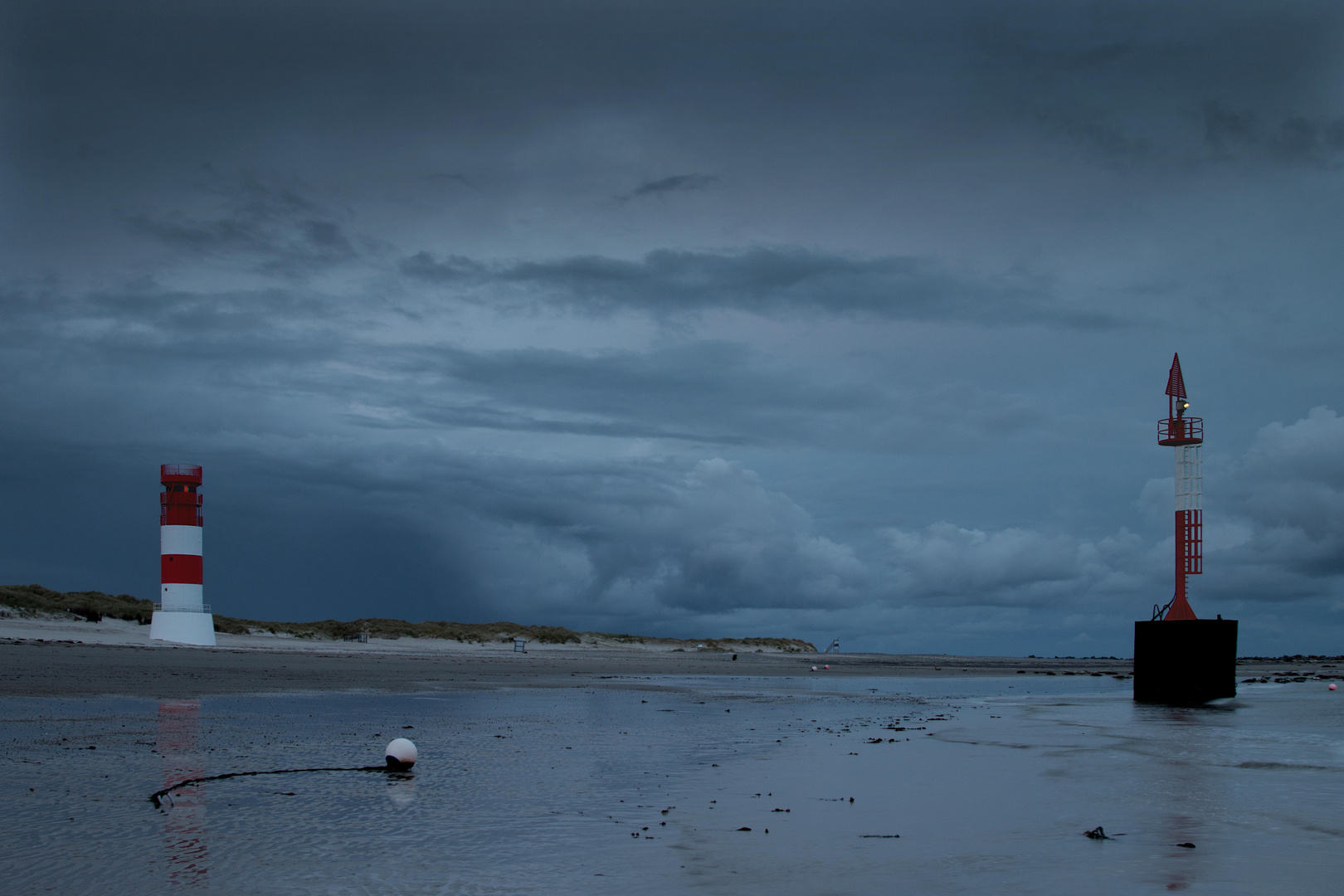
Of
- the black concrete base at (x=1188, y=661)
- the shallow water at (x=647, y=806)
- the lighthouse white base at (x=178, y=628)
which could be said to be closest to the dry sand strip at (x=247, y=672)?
the lighthouse white base at (x=178, y=628)

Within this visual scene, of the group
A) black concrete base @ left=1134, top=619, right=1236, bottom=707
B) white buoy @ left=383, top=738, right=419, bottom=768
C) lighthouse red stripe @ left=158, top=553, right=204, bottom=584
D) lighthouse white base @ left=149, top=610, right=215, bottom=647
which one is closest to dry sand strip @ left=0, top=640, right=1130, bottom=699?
lighthouse white base @ left=149, top=610, right=215, bottom=647

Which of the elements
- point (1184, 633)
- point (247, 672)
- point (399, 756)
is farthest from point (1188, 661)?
point (247, 672)

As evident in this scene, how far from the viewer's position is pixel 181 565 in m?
59.8

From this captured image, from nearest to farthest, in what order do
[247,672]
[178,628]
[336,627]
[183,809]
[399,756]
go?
[183,809] → [399,756] → [247,672] → [178,628] → [336,627]

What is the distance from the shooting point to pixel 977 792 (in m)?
13.7

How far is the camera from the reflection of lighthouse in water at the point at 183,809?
8.48m

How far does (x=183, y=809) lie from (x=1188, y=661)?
107ft

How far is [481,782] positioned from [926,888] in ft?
Answer: 23.6

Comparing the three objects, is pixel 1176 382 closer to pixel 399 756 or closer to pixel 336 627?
pixel 399 756

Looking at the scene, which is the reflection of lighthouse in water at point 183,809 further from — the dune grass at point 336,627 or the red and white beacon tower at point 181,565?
the dune grass at point 336,627

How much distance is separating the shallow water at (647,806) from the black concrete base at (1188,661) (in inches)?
383

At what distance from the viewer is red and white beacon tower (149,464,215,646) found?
2328 inches

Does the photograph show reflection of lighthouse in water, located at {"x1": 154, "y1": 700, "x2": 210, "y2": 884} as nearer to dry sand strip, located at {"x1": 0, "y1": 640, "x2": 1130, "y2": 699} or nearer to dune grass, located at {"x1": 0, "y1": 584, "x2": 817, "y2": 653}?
dry sand strip, located at {"x1": 0, "y1": 640, "x2": 1130, "y2": 699}

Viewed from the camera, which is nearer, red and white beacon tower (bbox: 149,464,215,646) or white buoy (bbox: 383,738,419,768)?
white buoy (bbox: 383,738,419,768)
